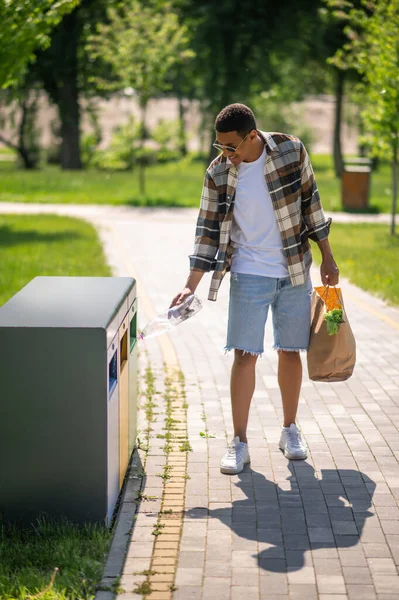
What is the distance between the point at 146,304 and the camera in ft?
35.2

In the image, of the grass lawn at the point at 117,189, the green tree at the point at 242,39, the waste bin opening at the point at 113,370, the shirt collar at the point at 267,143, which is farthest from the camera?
the green tree at the point at 242,39

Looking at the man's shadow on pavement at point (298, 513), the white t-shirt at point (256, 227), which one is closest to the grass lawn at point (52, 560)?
the man's shadow on pavement at point (298, 513)

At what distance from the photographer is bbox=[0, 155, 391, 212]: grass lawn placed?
79.2ft

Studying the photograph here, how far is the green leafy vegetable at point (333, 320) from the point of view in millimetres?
5312

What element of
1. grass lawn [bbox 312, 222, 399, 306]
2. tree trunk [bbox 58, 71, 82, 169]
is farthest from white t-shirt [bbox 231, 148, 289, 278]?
tree trunk [bbox 58, 71, 82, 169]

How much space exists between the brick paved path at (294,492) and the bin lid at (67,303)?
0.97 meters

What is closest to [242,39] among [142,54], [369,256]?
[142,54]

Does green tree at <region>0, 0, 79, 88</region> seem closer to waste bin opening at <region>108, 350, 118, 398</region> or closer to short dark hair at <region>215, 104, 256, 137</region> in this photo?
short dark hair at <region>215, 104, 256, 137</region>

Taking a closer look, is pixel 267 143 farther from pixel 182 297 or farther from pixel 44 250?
pixel 44 250

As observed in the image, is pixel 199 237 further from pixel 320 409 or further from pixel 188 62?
pixel 188 62

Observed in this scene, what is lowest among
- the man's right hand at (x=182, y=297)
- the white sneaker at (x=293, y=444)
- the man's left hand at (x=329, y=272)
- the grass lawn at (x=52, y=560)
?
the white sneaker at (x=293, y=444)

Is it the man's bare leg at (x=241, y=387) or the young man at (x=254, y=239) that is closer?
the young man at (x=254, y=239)

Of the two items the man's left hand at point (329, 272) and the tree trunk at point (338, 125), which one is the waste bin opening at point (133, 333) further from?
the tree trunk at point (338, 125)

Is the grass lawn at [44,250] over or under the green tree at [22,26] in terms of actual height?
under
